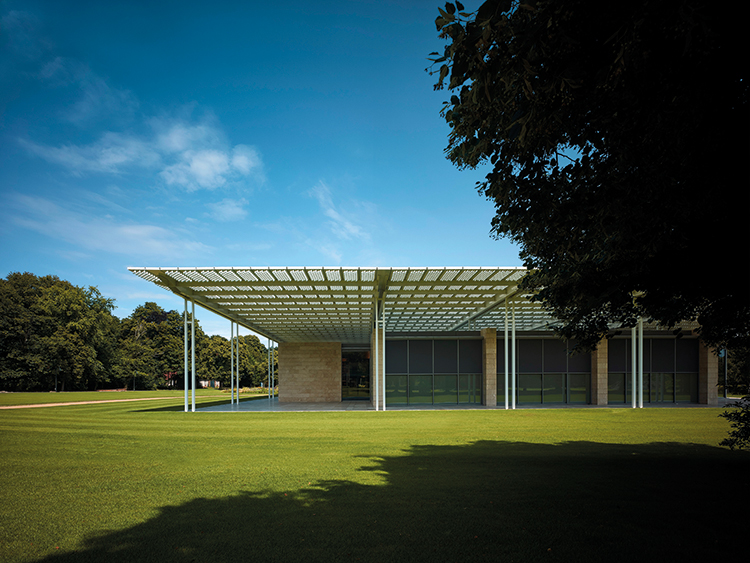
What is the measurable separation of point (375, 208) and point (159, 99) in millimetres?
16047

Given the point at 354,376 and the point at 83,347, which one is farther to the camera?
the point at 83,347

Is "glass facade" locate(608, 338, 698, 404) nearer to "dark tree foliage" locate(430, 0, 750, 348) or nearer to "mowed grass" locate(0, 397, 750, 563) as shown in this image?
"mowed grass" locate(0, 397, 750, 563)

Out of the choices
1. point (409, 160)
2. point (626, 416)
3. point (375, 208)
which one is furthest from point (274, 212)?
point (626, 416)

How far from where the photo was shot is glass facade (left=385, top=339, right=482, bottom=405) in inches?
1156

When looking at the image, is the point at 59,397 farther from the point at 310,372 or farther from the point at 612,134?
the point at 612,134

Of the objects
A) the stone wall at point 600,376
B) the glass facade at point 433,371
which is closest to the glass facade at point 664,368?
the stone wall at point 600,376

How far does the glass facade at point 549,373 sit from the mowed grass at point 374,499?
16.5m

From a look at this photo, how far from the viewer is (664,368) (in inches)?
1153

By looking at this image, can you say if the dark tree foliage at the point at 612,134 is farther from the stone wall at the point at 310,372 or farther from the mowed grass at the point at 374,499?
the stone wall at the point at 310,372

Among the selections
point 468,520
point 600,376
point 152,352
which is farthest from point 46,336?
point 468,520

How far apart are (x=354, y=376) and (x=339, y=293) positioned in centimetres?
1885

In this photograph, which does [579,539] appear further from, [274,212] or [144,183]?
[144,183]

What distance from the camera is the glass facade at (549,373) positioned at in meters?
29.2

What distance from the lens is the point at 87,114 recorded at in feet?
74.7
